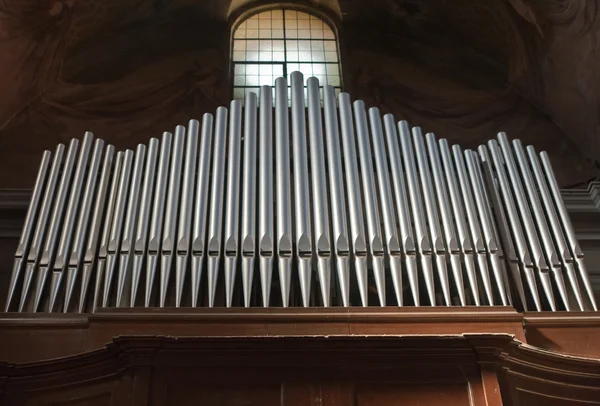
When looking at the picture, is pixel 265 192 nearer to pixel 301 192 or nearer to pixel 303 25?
pixel 301 192

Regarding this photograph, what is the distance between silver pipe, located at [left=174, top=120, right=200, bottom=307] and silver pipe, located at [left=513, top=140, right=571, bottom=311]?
10.1 feet

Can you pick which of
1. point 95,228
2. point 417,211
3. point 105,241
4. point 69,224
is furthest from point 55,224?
point 417,211

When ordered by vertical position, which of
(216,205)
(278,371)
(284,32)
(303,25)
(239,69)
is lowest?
(278,371)

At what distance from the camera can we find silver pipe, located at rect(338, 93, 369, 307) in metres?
6.55

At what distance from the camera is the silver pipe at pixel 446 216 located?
21.9ft

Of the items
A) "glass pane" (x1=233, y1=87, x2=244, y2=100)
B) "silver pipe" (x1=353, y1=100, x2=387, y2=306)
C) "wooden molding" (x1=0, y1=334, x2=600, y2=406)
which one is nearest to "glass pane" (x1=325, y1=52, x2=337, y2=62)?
"glass pane" (x1=233, y1=87, x2=244, y2=100)

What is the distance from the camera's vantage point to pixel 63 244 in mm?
6969

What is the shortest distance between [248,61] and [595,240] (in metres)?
4.99

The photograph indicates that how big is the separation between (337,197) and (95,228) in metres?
2.11

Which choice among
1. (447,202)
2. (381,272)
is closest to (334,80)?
(447,202)

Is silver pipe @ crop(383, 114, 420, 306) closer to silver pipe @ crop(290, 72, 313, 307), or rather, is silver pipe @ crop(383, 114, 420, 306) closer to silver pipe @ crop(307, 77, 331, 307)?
silver pipe @ crop(307, 77, 331, 307)

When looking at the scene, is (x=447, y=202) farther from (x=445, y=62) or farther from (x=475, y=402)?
(x=445, y=62)

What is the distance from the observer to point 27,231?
282 inches

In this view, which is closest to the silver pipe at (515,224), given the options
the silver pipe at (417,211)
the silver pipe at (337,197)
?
the silver pipe at (417,211)
